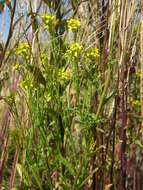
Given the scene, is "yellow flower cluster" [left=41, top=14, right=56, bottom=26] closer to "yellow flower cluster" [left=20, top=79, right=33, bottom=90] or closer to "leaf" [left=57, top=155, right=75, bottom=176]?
"yellow flower cluster" [left=20, top=79, right=33, bottom=90]

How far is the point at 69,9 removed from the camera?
1.24 metres

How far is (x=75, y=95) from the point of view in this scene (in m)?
1.15

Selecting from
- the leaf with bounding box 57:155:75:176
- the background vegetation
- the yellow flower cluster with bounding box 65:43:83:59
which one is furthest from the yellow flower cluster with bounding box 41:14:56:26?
the leaf with bounding box 57:155:75:176

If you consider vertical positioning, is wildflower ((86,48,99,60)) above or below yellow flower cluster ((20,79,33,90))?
above

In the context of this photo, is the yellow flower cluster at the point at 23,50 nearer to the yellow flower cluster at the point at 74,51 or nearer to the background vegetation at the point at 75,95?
the background vegetation at the point at 75,95

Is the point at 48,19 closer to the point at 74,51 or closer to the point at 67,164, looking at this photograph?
the point at 74,51

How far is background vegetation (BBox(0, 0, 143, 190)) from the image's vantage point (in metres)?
→ 1.04

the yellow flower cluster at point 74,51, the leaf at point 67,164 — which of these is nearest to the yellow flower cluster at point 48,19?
the yellow flower cluster at point 74,51

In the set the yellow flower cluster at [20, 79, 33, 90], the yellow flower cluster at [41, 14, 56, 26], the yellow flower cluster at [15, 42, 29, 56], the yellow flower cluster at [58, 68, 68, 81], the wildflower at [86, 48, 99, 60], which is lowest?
the yellow flower cluster at [20, 79, 33, 90]

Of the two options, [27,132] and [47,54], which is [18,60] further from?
[27,132]

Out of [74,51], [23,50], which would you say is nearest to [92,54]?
[74,51]

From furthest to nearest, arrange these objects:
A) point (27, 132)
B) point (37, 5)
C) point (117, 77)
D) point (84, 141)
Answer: point (37, 5)
point (117, 77)
point (27, 132)
point (84, 141)

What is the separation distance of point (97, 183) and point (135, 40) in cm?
40

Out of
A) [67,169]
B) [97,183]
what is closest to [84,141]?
[67,169]
